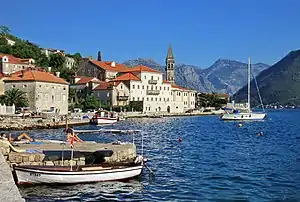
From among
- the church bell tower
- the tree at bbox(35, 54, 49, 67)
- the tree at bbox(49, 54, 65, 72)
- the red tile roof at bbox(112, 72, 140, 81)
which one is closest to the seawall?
the tree at bbox(35, 54, 49, 67)

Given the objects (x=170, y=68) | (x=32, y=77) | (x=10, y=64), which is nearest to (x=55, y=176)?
(x=32, y=77)

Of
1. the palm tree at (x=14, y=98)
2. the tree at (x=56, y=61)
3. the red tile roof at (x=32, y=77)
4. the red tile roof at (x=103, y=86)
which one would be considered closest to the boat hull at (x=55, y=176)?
the palm tree at (x=14, y=98)

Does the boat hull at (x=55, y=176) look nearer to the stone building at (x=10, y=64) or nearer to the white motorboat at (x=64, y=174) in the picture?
the white motorboat at (x=64, y=174)

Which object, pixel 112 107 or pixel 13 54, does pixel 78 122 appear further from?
pixel 13 54

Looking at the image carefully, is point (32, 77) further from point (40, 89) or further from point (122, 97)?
point (122, 97)

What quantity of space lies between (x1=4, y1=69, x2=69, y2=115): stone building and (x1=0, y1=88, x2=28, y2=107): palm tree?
119cm

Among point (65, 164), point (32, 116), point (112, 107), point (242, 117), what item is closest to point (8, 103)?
point (32, 116)

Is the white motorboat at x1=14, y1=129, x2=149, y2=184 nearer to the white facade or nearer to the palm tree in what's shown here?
the palm tree

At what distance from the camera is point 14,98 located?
6969cm

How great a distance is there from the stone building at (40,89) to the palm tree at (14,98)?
1.19 metres

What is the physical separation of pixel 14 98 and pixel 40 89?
513cm

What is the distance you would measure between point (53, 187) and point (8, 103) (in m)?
57.9

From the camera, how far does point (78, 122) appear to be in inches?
2653

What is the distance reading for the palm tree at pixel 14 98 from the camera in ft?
228
